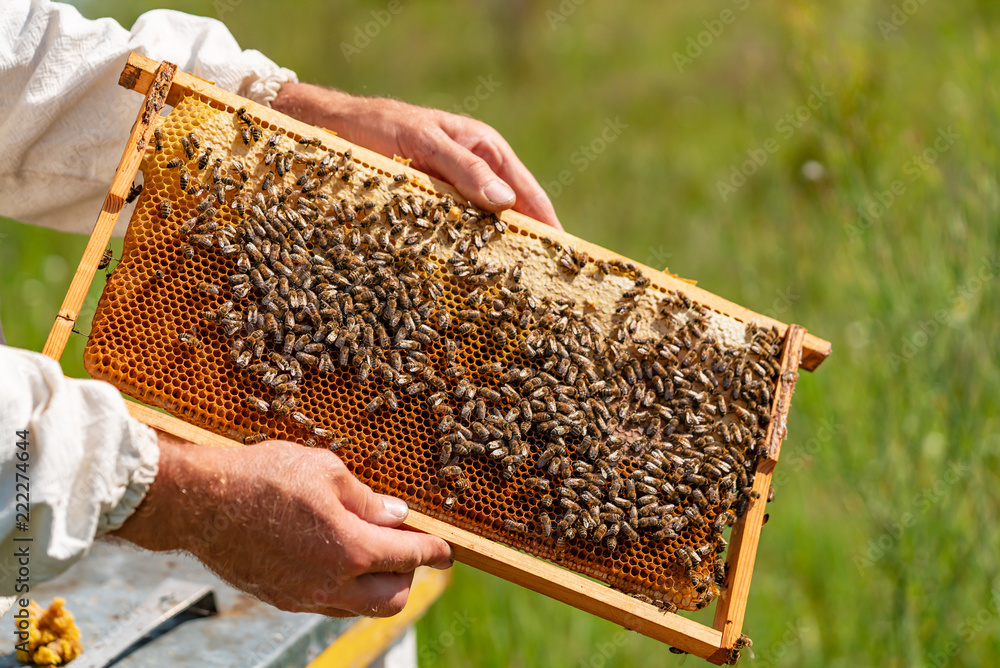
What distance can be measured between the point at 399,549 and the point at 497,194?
5.41 ft

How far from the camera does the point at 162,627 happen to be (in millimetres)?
3273

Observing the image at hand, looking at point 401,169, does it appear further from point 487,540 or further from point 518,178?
point 487,540

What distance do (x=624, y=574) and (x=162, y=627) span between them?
2184mm

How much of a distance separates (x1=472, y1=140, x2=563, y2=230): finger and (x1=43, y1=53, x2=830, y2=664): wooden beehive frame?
0.58 metres

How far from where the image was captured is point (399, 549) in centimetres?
265

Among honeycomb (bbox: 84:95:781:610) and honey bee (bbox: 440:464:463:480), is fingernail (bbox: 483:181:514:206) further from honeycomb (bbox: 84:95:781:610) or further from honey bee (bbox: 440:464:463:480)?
honey bee (bbox: 440:464:463:480)

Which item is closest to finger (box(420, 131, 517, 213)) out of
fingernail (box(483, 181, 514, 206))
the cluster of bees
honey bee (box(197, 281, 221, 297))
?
fingernail (box(483, 181, 514, 206))

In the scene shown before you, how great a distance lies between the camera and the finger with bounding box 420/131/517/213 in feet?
10.8

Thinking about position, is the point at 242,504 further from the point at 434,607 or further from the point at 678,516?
the point at 434,607

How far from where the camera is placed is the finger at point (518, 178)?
386cm

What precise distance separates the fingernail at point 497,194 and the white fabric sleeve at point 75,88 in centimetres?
149

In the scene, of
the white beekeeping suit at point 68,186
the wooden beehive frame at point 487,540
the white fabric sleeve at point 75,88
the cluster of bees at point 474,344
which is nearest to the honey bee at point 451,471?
the cluster of bees at point 474,344

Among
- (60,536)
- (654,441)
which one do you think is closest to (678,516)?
(654,441)

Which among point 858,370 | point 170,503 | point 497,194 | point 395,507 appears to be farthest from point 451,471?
point 858,370
